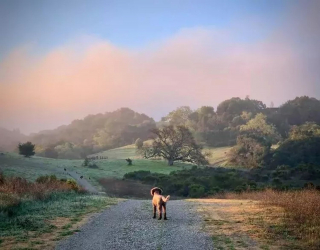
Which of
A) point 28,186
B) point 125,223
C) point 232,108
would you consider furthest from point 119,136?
point 125,223

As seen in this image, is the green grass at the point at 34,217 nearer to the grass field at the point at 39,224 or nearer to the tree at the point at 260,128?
the grass field at the point at 39,224

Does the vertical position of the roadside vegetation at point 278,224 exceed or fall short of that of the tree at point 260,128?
it falls short

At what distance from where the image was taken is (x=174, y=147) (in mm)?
78312

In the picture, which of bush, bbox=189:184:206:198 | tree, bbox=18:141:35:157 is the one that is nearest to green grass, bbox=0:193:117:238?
bush, bbox=189:184:206:198

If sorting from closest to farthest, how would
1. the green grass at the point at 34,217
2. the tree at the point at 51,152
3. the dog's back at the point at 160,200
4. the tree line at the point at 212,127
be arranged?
1. the green grass at the point at 34,217
2. the dog's back at the point at 160,200
3. the tree at the point at 51,152
4. the tree line at the point at 212,127

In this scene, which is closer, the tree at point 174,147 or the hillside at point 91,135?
the tree at point 174,147

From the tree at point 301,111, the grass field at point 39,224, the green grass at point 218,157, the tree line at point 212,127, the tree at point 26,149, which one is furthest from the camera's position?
the tree at point 301,111

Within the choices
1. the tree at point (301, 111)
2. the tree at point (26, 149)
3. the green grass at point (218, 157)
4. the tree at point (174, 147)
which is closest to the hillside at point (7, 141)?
the tree at point (26, 149)

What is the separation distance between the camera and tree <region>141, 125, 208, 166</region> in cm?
7762

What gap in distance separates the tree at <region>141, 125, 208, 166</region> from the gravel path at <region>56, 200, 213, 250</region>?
204ft

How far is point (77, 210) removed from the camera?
1709 cm

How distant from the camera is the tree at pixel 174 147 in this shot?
7762 centimetres

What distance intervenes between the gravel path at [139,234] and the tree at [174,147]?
204 ft

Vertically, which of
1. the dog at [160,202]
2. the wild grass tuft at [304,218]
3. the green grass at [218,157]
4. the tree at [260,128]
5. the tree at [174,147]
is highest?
the tree at [260,128]
